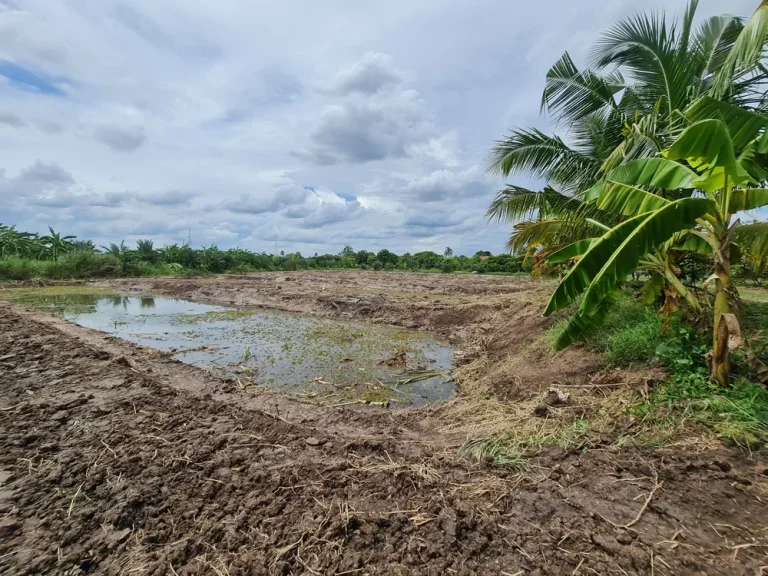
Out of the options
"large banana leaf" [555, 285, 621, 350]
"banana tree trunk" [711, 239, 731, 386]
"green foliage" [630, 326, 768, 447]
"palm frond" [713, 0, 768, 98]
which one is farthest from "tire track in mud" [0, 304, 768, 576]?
"palm frond" [713, 0, 768, 98]

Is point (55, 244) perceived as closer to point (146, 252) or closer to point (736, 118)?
point (146, 252)

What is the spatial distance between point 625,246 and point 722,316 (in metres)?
1.44

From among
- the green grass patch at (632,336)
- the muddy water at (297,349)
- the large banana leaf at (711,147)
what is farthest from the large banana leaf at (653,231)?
the muddy water at (297,349)

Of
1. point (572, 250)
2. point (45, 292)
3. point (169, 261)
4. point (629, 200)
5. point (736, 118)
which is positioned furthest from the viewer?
point (169, 261)

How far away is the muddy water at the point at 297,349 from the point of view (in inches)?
243

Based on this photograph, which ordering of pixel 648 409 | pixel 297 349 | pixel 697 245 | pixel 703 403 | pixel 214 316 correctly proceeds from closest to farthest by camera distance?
1. pixel 703 403
2. pixel 648 409
3. pixel 697 245
4. pixel 297 349
5. pixel 214 316

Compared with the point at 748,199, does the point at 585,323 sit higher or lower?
lower

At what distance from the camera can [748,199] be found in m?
3.56

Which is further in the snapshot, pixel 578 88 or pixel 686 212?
pixel 578 88

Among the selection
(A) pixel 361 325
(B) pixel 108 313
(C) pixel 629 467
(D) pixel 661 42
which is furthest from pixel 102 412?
(B) pixel 108 313

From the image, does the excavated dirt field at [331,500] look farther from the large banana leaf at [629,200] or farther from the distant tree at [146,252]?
the distant tree at [146,252]

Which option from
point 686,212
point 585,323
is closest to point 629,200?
point 686,212

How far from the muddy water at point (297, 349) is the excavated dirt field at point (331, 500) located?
1642 mm

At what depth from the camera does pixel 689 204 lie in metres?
2.94
